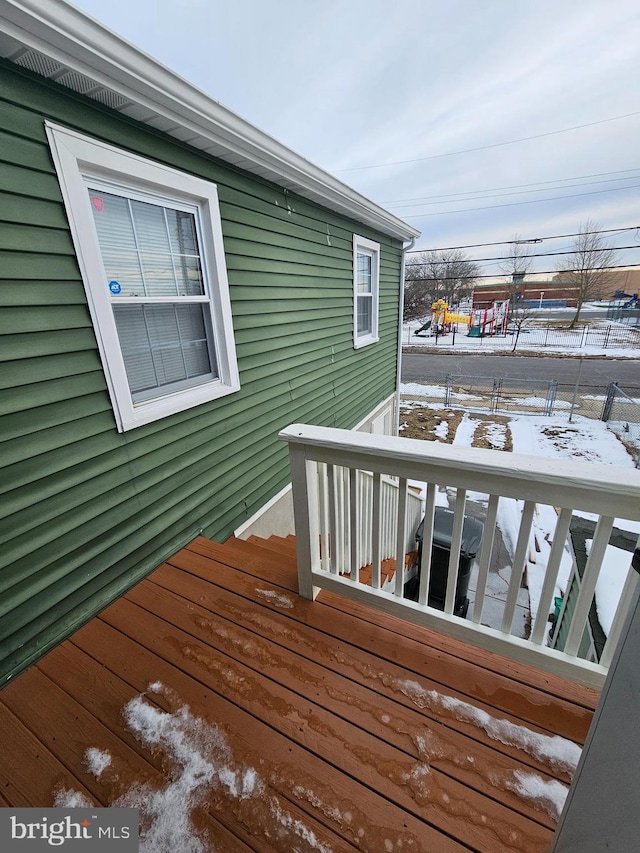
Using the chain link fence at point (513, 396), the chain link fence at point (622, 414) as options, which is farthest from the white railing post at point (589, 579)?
the chain link fence at point (513, 396)

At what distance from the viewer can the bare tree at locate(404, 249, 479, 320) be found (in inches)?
1064

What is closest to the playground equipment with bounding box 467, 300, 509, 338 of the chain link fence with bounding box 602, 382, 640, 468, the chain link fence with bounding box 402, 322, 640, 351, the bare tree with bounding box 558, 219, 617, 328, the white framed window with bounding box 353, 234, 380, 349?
Answer: the chain link fence with bounding box 402, 322, 640, 351

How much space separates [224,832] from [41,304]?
1.95 m

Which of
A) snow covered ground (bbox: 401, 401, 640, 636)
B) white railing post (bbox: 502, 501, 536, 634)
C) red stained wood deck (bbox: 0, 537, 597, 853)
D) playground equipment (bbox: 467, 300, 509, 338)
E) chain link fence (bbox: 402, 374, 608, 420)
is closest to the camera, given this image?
red stained wood deck (bbox: 0, 537, 597, 853)

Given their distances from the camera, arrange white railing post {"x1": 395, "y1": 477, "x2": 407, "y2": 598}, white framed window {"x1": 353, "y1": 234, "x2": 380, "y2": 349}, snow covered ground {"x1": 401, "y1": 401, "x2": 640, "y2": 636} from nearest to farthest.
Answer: white railing post {"x1": 395, "y1": 477, "x2": 407, "y2": 598} → snow covered ground {"x1": 401, "y1": 401, "x2": 640, "y2": 636} → white framed window {"x1": 353, "y1": 234, "x2": 380, "y2": 349}

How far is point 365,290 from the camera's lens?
501cm

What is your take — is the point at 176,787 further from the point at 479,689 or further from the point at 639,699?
the point at 639,699

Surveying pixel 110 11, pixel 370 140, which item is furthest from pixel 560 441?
pixel 370 140

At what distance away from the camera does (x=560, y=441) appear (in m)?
8.10

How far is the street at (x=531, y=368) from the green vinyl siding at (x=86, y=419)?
12421 millimetres

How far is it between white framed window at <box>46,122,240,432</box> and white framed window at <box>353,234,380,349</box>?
2.59 m

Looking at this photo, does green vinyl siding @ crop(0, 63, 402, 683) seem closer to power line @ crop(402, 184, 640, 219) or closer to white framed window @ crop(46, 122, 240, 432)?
white framed window @ crop(46, 122, 240, 432)

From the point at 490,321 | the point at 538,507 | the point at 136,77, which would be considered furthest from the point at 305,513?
the point at 490,321

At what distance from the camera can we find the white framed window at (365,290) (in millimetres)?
4516
